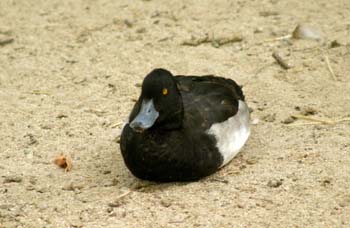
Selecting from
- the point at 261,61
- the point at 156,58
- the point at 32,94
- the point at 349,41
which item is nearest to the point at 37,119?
the point at 32,94

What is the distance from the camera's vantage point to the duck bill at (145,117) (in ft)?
15.8

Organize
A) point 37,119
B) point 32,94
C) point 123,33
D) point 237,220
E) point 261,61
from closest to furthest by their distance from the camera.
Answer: point 237,220
point 37,119
point 32,94
point 261,61
point 123,33

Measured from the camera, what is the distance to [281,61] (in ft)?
22.6

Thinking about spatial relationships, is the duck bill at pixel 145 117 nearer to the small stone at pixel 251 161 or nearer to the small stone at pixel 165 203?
the small stone at pixel 165 203

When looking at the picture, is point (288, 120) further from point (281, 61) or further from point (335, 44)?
point (335, 44)

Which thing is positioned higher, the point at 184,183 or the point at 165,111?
the point at 165,111

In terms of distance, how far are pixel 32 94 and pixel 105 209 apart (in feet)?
6.88

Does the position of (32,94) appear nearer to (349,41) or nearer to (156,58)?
(156,58)

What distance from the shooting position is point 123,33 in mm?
7676

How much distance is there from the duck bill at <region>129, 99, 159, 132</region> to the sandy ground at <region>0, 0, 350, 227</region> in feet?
1.37

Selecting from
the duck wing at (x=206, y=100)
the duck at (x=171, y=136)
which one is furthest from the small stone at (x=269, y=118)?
the duck at (x=171, y=136)

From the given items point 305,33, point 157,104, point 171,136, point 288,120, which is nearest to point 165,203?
point 171,136

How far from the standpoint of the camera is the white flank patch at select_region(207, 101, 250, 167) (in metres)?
5.14

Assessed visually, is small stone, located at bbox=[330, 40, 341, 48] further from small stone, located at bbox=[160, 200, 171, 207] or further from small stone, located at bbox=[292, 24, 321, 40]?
small stone, located at bbox=[160, 200, 171, 207]
